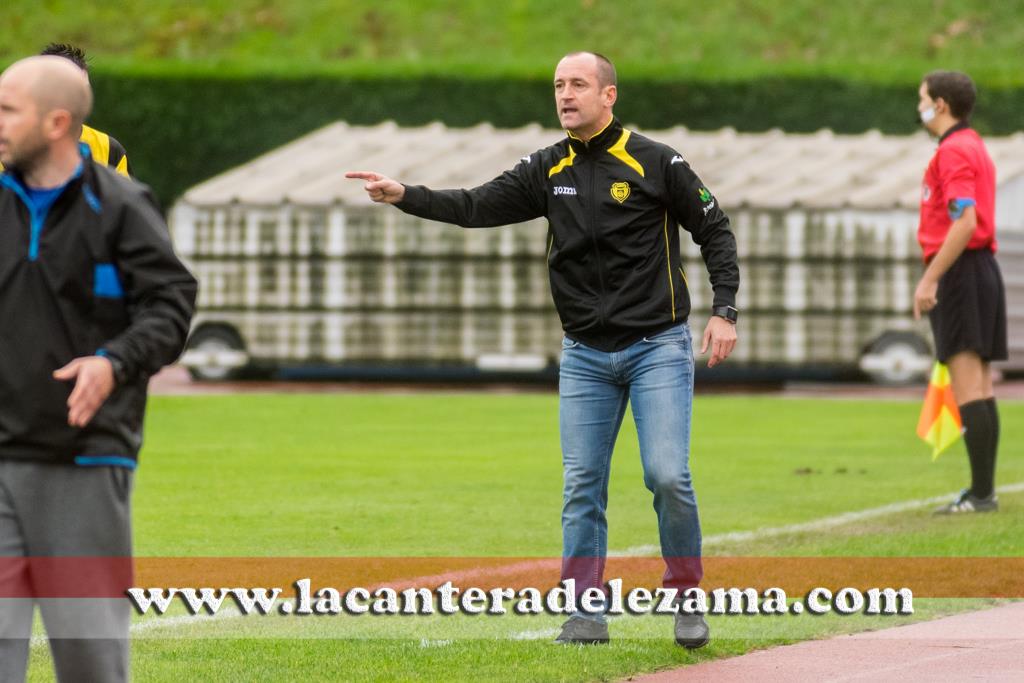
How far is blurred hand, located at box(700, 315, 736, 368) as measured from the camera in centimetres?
646

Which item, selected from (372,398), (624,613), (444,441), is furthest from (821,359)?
(624,613)

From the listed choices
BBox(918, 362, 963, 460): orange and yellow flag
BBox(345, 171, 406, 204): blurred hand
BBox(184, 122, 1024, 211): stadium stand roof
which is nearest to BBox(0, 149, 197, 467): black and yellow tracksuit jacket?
BBox(345, 171, 406, 204): blurred hand

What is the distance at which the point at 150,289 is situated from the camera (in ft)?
14.7

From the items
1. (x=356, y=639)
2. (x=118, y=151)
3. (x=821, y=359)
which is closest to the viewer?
(x=356, y=639)

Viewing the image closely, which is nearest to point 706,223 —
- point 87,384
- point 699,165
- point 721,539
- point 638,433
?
point 638,433

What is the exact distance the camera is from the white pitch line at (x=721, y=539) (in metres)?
7.02

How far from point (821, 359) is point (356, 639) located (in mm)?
16664

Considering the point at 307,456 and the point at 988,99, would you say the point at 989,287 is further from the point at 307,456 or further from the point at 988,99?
the point at 988,99

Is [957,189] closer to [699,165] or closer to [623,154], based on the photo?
[623,154]

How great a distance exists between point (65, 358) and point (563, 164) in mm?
2600

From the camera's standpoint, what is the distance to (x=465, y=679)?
600 centimetres

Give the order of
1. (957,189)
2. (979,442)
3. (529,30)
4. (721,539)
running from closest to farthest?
1. (721,539)
2. (957,189)
3. (979,442)
4. (529,30)

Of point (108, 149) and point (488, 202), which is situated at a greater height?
point (108, 149)

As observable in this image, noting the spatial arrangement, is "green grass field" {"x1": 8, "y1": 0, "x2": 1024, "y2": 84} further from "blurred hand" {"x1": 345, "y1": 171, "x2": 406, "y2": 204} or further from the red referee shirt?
"blurred hand" {"x1": 345, "y1": 171, "x2": 406, "y2": 204}
